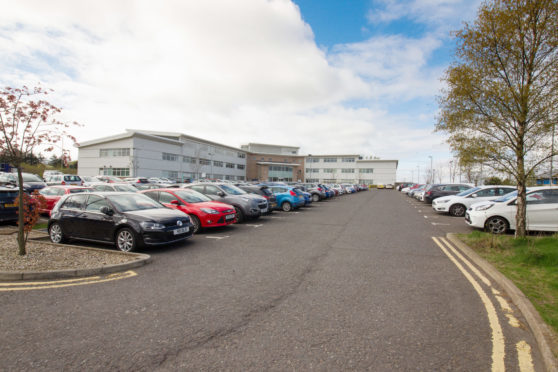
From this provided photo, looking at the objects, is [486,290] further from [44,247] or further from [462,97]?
[44,247]

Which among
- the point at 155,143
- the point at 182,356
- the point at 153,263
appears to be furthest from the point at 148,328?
the point at 155,143

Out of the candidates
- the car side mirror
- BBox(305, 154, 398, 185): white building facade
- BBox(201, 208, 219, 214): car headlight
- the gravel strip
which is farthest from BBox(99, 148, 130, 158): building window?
BBox(305, 154, 398, 185): white building facade

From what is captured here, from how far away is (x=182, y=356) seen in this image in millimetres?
2795

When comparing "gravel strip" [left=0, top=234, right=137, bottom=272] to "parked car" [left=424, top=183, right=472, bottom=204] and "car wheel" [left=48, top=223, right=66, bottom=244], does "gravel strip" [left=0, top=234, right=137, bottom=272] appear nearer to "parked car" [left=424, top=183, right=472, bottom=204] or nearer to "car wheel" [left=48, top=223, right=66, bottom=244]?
"car wheel" [left=48, top=223, right=66, bottom=244]

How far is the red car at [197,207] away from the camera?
32.0 feet

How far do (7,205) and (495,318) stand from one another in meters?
12.8

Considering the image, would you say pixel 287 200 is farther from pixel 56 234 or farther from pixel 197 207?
pixel 56 234

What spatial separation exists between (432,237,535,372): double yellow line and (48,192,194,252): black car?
6402 millimetres

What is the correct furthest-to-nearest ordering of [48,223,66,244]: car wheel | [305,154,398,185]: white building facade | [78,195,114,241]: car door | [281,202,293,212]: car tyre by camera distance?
[305,154,398,185]: white building facade, [281,202,293,212]: car tyre, [48,223,66,244]: car wheel, [78,195,114,241]: car door

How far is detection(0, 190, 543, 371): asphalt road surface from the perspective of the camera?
276 centimetres

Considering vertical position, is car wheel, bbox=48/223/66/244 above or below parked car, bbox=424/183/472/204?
below

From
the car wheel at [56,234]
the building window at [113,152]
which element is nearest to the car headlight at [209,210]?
the car wheel at [56,234]

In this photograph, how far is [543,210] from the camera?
9.17 metres

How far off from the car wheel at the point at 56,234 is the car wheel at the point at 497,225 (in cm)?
1281
